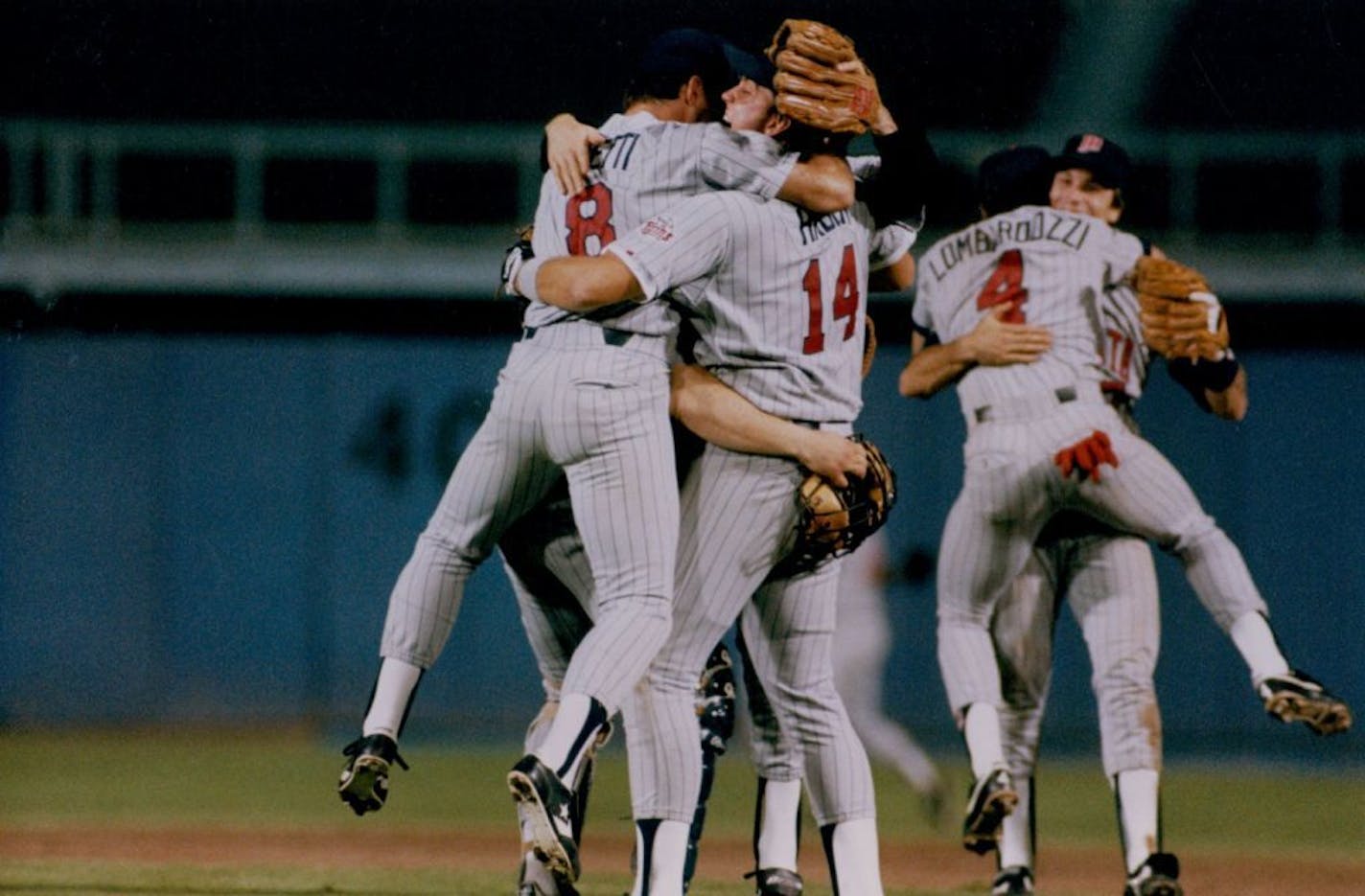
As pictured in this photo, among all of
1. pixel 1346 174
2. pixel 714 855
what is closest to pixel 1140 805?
pixel 714 855

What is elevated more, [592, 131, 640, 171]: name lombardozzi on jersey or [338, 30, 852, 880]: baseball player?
[592, 131, 640, 171]: name lombardozzi on jersey

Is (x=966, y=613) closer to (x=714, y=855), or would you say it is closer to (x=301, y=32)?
(x=714, y=855)

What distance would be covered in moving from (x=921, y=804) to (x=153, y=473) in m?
5.40

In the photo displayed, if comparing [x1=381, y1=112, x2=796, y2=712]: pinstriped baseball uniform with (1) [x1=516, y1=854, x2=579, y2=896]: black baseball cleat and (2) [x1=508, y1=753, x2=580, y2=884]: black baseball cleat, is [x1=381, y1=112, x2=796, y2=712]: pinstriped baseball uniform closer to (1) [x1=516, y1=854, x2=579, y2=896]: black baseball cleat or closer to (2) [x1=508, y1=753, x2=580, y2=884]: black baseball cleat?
(2) [x1=508, y1=753, x2=580, y2=884]: black baseball cleat

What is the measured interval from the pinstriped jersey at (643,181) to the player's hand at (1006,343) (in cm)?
128

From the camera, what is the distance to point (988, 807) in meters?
4.84

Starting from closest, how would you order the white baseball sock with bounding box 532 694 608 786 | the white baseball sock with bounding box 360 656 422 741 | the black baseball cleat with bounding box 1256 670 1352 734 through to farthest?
the white baseball sock with bounding box 532 694 608 786
the white baseball sock with bounding box 360 656 422 741
the black baseball cleat with bounding box 1256 670 1352 734

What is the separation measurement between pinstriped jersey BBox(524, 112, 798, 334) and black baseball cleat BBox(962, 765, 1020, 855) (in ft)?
4.86

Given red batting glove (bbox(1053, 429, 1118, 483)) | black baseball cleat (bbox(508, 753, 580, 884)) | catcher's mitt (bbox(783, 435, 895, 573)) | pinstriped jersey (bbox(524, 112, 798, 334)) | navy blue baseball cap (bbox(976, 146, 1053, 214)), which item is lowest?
black baseball cleat (bbox(508, 753, 580, 884))

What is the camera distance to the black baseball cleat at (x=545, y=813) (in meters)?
3.70

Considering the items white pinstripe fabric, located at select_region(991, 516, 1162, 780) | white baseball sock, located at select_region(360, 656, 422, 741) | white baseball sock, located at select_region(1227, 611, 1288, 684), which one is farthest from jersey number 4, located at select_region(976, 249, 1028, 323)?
white baseball sock, located at select_region(360, 656, 422, 741)

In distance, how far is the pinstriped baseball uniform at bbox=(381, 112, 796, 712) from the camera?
397cm

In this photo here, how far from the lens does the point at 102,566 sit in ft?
39.3

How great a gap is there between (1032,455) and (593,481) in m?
1.54
